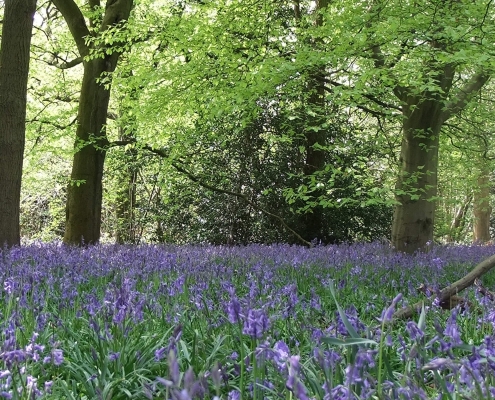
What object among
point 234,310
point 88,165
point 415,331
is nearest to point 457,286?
point 415,331

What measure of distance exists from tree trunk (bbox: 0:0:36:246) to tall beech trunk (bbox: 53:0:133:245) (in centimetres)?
184

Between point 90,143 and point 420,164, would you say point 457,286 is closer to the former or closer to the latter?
point 420,164

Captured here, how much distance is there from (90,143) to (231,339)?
8.15 metres

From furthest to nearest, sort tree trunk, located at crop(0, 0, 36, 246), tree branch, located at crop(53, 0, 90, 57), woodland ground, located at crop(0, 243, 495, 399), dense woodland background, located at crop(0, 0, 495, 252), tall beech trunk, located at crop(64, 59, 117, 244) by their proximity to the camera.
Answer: tree branch, located at crop(53, 0, 90, 57) → tall beech trunk, located at crop(64, 59, 117, 244) → tree trunk, located at crop(0, 0, 36, 246) → dense woodland background, located at crop(0, 0, 495, 252) → woodland ground, located at crop(0, 243, 495, 399)

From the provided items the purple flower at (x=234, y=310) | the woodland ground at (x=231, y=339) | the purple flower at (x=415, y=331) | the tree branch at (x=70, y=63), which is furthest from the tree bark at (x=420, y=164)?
the tree branch at (x=70, y=63)

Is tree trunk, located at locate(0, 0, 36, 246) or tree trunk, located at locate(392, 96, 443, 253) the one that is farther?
tree trunk, located at locate(392, 96, 443, 253)

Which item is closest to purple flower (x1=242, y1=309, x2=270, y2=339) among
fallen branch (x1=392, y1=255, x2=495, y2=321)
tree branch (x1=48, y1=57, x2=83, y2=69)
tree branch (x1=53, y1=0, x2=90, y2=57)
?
fallen branch (x1=392, y1=255, x2=495, y2=321)

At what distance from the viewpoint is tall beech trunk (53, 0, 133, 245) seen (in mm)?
10656

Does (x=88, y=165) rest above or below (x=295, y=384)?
above

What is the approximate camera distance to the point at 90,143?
10258 millimetres

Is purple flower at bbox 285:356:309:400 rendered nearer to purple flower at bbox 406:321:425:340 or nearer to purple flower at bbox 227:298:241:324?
purple flower at bbox 227:298:241:324

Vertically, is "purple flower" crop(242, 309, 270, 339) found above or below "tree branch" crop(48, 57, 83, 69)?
below

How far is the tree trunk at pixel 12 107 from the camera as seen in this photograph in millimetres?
8367

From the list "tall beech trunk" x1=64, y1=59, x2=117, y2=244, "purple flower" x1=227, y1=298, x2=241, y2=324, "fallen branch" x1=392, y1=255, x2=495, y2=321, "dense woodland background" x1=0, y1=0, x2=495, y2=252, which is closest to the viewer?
"purple flower" x1=227, y1=298, x2=241, y2=324
